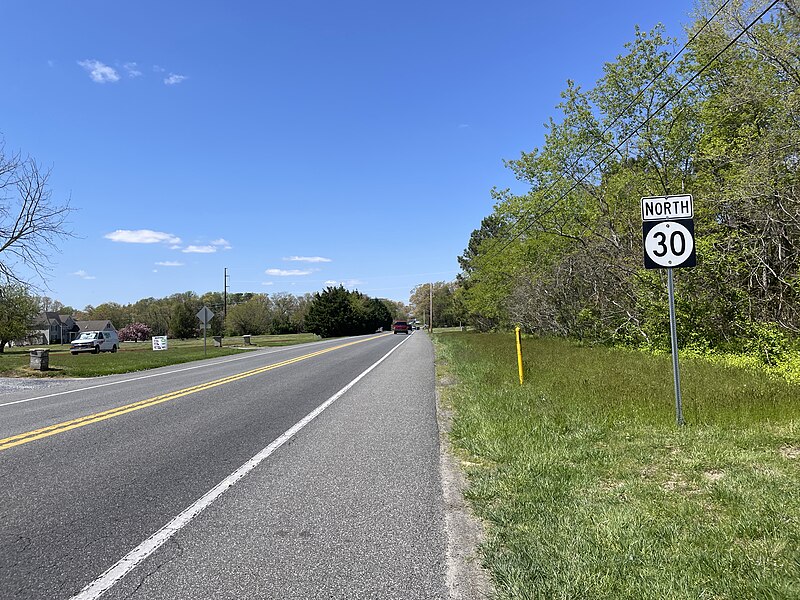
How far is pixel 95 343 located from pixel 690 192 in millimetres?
39232

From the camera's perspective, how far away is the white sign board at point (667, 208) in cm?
672

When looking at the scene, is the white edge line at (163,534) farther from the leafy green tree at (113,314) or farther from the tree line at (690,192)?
the leafy green tree at (113,314)

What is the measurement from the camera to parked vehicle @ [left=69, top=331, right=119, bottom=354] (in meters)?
37.3

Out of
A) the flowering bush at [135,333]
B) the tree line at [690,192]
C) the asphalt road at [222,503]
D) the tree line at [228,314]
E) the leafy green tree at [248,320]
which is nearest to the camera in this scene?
the asphalt road at [222,503]

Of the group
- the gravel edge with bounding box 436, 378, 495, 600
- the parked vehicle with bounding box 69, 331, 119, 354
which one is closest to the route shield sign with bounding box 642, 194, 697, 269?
the gravel edge with bounding box 436, 378, 495, 600

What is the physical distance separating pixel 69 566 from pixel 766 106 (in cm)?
1569

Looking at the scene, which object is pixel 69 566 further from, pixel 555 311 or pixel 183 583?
pixel 555 311

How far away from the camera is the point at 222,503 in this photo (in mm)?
4508

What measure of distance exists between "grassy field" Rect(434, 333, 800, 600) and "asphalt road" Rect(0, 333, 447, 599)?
24.2 inches

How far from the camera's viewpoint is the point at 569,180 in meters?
23.7

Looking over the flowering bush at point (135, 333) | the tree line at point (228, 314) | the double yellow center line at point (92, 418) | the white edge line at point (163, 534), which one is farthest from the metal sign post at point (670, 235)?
the flowering bush at point (135, 333)

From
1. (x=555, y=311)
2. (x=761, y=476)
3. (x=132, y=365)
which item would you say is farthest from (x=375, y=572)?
(x=555, y=311)

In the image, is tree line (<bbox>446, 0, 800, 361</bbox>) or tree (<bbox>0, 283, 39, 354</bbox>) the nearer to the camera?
tree line (<bbox>446, 0, 800, 361</bbox>)

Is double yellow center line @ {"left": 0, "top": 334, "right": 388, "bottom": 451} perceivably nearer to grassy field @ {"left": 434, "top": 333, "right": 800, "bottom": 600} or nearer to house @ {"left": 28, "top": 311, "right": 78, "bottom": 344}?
grassy field @ {"left": 434, "top": 333, "right": 800, "bottom": 600}
